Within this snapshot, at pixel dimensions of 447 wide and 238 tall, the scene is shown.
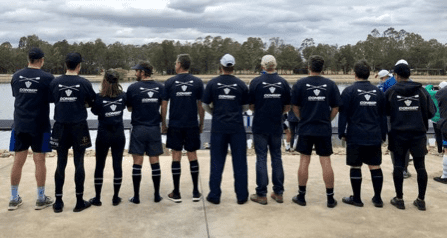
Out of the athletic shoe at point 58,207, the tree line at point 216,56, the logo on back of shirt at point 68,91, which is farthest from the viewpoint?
the tree line at point 216,56

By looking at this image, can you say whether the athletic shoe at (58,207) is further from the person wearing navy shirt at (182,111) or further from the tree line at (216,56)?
the tree line at (216,56)

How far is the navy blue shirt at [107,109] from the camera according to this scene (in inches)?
169

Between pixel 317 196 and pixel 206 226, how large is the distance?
5.70ft

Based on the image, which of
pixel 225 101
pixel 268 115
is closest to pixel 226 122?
pixel 225 101

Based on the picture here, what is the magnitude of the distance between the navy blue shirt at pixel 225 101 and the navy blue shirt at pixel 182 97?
0.17 metres

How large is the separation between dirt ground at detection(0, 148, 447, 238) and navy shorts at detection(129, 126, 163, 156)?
26.2 inches

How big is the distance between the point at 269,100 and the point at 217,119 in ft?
2.13

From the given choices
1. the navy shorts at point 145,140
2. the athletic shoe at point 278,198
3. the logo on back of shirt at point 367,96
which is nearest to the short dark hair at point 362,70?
the logo on back of shirt at point 367,96

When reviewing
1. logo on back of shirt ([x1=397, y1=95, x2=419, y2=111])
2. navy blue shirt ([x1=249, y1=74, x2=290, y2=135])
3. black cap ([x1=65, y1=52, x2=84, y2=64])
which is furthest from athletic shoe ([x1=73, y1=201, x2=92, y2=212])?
logo on back of shirt ([x1=397, y1=95, x2=419, y2=111])

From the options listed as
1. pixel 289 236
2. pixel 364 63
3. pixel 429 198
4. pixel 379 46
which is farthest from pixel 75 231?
pixel 379 46

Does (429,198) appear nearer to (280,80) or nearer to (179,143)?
(280,80)

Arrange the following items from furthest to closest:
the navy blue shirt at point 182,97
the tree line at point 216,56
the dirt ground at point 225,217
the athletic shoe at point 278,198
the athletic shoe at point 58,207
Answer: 1. the tree line at point 216,56
2. the athletic shoe at point 278,198
3. the navy blue shirt at point 182,97
4. the athletic shoe at point 58,207
5. the dirt ground at point 225,217

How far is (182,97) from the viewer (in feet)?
14.7

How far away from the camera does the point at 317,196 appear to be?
16.2ft
